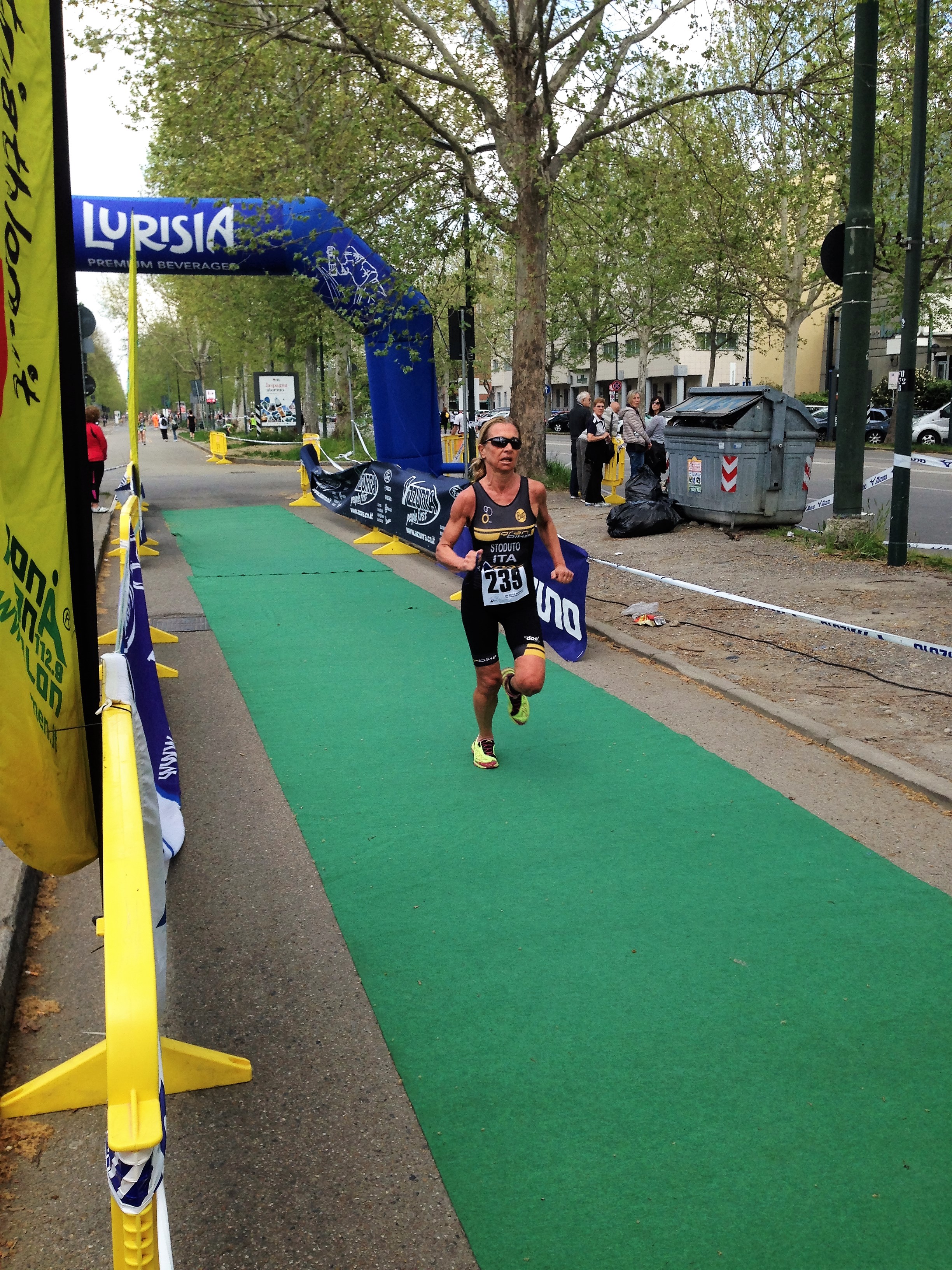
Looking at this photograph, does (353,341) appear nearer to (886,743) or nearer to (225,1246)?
(886,743)

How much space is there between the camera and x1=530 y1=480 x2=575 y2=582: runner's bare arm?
6262 mm

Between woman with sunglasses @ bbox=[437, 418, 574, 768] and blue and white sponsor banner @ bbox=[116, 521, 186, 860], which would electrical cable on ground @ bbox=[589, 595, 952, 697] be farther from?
blue and white sponsor banner @ bbox=[116, 521, 186, 860]

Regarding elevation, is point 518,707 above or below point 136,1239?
below

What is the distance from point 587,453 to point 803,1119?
1757 centimetres

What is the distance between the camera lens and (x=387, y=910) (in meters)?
4.62

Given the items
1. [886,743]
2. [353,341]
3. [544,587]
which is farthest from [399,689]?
[353,341]

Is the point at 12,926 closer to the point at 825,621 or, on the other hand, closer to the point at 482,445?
the point at 482,445

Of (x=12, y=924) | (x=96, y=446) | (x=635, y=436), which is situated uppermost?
(x=635, y=436)

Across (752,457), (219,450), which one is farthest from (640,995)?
(219,450)

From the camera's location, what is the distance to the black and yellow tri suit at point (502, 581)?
612 cm

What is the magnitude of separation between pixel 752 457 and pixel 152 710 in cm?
1158

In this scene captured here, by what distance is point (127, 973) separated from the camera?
6.10 feet

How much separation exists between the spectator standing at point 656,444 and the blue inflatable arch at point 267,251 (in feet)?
13.6

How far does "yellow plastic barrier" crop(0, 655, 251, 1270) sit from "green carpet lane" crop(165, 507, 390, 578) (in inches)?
452
